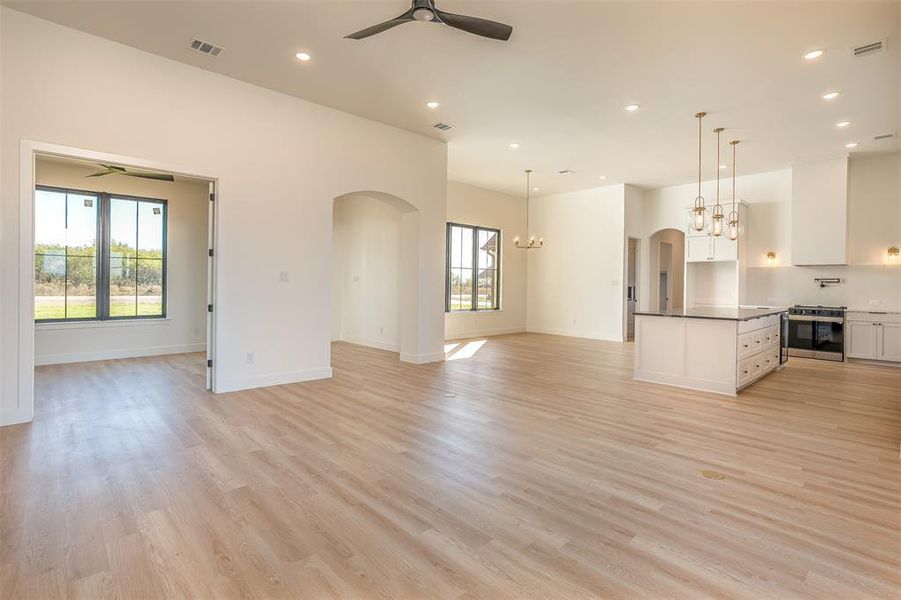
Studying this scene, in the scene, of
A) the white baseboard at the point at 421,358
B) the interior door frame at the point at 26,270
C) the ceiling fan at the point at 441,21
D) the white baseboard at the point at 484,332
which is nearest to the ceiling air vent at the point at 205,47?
the interior door frame at the point at 26,270

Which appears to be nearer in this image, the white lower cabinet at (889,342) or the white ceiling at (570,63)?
the white ceiling at (570,63)

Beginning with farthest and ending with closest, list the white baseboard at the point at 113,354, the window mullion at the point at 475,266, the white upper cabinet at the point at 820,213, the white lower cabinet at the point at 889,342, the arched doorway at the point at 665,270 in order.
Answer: the arched doorway at the point at 665,270 < the window mullion at the point at 475,266 < the white upper cabinet at the point at 820,213 < the white lower cabinet at the point at 889,342 < the white baseboard at the point at 113,354

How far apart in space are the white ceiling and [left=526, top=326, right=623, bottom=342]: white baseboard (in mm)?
4558

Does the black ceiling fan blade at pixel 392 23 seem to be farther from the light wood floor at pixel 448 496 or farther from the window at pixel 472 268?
the window at pixel 472 268

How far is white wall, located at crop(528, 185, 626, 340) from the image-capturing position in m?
10.2

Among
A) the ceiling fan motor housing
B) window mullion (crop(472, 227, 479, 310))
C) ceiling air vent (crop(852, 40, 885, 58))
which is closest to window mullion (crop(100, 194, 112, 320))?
the ceiling fan motor housing

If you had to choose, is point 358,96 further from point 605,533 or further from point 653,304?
point 653,304

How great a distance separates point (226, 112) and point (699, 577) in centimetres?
569

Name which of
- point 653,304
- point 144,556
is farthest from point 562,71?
point 653,304

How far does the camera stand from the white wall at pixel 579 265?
10.2 meters

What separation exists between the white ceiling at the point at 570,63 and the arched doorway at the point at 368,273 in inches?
98.8

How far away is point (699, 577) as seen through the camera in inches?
75.4

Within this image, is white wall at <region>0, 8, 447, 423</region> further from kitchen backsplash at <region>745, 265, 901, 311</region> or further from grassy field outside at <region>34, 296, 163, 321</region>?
kitchen backsplash at <region>745, 265, 901, 311</region>

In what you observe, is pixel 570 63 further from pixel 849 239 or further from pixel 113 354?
pixel 113 354
